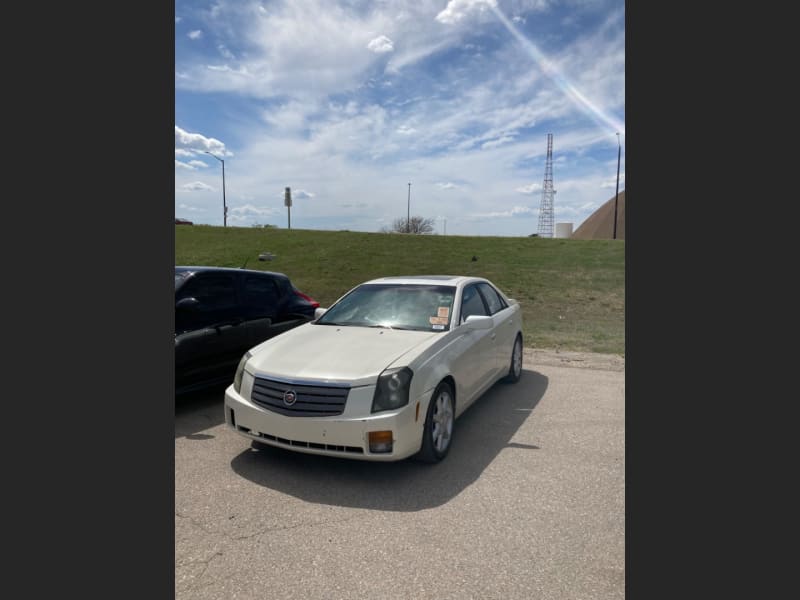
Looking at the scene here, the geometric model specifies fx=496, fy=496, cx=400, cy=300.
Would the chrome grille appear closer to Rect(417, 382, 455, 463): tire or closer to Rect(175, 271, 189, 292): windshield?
Rect(417, 382, 455, 463): tire

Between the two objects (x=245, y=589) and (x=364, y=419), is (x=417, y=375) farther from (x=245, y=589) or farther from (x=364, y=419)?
(x=245, y=589)

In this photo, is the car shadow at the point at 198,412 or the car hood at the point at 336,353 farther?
the car shadow at the point at 198,412

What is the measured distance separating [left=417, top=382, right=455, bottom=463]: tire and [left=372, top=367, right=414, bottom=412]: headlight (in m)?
0.32

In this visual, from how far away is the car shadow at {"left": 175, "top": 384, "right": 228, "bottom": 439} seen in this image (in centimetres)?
488

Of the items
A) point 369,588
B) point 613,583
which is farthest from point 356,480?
point 613,583

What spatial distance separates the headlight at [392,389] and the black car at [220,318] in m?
2.48

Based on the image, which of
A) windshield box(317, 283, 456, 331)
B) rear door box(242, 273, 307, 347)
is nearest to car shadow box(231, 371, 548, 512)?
windshield box(317, 283, 456, 331)

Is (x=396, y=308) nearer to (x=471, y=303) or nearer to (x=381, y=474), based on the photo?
(x=471, y=303)

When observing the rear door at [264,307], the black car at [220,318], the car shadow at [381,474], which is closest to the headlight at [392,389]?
the car shadow at [381,474]

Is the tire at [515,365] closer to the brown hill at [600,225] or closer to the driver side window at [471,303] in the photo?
the driver side window at [471,303]

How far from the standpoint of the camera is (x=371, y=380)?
3.70 meters

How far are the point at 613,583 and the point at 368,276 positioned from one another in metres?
19.1

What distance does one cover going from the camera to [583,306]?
52.3 feet

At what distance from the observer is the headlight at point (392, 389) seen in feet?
12.0
